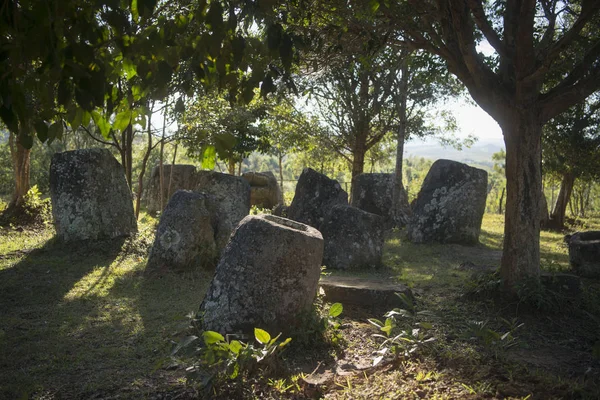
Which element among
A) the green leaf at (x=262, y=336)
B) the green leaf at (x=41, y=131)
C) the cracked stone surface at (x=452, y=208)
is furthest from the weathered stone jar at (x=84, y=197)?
the green leaf at (x=41, y=131)

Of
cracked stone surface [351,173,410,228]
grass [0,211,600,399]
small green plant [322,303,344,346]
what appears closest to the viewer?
grass [0,211,600,399]

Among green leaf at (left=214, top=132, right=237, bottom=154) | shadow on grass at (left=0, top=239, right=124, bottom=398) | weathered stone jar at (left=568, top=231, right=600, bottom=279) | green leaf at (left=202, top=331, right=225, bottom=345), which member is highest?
green leaf at (left=214, top=132, right=237, bottom=154)

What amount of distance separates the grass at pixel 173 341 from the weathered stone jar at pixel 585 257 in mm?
914

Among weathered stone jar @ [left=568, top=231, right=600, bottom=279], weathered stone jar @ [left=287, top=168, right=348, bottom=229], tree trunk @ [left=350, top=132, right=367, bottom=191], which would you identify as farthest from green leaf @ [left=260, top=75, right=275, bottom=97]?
tree trunk @ [left=350, top=132, right=367, bottom=191]

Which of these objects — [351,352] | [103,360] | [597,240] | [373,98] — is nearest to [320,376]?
[351,352]

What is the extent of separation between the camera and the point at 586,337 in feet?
17.7

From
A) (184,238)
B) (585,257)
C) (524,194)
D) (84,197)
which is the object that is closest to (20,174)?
(84,197)

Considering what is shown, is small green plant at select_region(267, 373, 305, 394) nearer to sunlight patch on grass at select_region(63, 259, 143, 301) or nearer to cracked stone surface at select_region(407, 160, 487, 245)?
sunlight patch on grass at select_region(63, 259, 143, 301)

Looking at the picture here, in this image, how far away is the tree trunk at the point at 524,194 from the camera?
20.6 feet

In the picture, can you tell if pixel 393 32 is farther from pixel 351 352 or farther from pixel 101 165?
pixel 101 165

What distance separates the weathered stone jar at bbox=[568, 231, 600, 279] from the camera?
8.66 m

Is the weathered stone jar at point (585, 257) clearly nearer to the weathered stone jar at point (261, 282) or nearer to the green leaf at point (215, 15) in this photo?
the weathered stone jar at point (261, 282)

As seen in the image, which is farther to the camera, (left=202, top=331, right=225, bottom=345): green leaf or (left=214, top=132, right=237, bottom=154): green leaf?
(left=202, top=331, right=225, bottom=345): green leaf

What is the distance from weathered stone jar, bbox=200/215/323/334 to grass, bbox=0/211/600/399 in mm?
391
